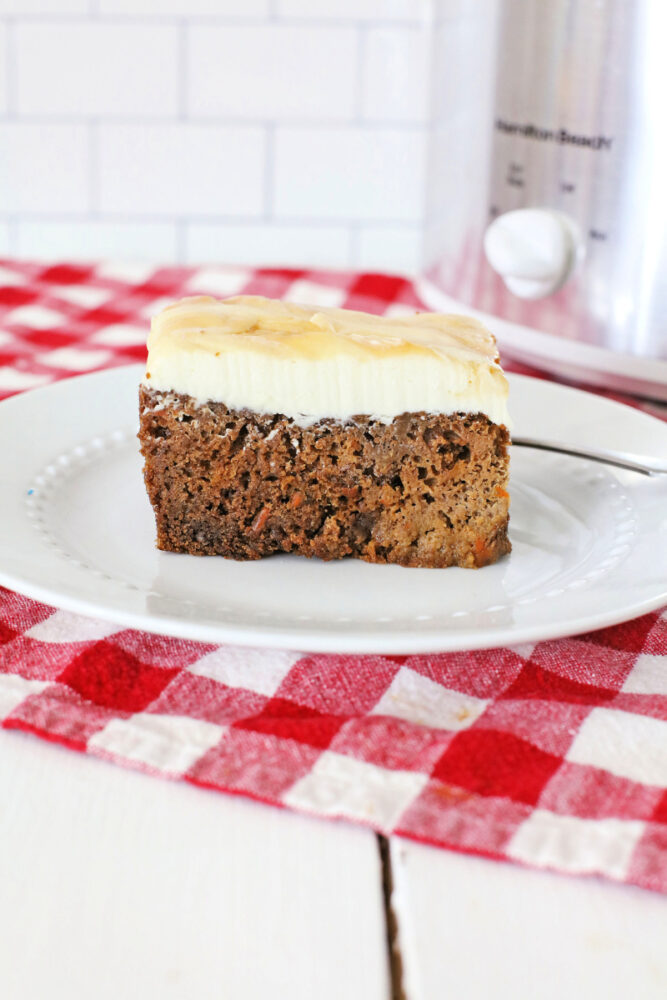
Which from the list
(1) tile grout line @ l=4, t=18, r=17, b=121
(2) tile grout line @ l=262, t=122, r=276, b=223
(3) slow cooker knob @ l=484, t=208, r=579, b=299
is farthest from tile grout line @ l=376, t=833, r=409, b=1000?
(1) tile grout line @ l=4, t=18, r=17, b=121

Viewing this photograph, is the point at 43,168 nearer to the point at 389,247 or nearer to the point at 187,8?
the point at 187,8

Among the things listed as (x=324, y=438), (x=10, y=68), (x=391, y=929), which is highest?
(x=10, y=68)

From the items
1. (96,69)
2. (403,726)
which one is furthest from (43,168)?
(403,726)

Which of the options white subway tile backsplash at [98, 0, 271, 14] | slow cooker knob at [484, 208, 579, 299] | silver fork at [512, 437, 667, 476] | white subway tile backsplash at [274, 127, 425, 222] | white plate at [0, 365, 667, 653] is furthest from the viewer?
white subway tile backsplash at [274, 127, 425, 222]

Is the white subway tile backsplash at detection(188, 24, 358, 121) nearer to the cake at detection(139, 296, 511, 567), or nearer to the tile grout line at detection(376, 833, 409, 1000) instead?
the cake at detection(139, 296, 511, 567)

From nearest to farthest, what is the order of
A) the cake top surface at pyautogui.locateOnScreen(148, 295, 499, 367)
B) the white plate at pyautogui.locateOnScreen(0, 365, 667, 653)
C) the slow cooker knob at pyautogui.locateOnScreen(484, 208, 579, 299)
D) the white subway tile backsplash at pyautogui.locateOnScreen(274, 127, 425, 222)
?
1. the white plate at pyautogui.locateOnScreen(0, 365, 667, 653)
2. the cake top surface at pyautogui.locateOnScreen(148, 295, 499, 367)
3. the slow cooker knob at pyautogui.locateOnScreen(484, 208, 579, 299)
4. the white subway tile backsplash at pyautogui.locateOnScreen(274, 127, 425, 222)

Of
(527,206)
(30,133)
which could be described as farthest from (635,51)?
(30,133)
